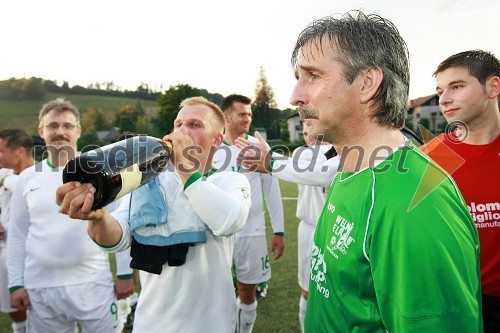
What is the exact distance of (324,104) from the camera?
146cm

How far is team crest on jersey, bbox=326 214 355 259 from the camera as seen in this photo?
4.33 feet

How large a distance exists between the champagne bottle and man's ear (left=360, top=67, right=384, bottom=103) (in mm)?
944

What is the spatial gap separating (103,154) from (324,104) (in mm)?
874

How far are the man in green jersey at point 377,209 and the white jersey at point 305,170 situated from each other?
72.3 inches

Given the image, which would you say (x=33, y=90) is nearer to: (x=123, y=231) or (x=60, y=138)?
(x=60, y=138)

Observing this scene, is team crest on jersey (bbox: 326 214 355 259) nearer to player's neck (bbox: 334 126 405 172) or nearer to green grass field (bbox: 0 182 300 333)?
player's neck (bbox: 334 126 405 172)

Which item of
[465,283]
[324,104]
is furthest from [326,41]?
[465,283]

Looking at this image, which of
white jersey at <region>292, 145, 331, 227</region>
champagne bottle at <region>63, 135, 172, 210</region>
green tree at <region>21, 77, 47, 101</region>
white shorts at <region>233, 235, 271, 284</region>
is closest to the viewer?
champagne bottle at <region>63, 135, 172, 210</region>

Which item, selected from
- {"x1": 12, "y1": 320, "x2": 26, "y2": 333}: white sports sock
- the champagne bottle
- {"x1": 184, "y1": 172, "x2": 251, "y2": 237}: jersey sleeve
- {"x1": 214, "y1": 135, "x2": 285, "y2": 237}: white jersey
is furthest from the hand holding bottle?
{"x1": 12, "y1": 320, "x2": 26, "y2": 333}: white sports sock

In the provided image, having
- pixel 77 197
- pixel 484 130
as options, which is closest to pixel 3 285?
pixel 77 197

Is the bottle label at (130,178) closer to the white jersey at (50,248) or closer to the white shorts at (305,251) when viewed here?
the white jersey at (50,248)

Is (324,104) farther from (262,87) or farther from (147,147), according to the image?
(262,87)

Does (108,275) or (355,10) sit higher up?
(355,10)

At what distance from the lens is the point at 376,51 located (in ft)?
4.71
